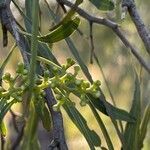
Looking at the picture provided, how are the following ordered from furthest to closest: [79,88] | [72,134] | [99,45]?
1. [72,134]
2. [99,45]
3. [79,88]

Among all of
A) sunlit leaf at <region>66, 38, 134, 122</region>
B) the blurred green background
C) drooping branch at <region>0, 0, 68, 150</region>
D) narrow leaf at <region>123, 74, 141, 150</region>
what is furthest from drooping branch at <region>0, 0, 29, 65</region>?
the blurred green background

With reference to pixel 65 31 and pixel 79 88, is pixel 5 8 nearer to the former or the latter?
pixel 65 31

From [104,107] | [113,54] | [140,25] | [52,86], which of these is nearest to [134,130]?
[104,107]

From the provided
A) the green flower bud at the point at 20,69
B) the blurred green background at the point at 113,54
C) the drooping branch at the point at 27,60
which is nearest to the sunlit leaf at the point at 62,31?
the drooping branch at the point at 27,60

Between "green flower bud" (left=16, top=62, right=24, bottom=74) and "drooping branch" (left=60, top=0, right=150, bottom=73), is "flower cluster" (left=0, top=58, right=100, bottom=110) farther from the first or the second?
"drooping branch" (left=60, top=0, right=150, bottom=73)

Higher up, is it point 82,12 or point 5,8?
point 82,12

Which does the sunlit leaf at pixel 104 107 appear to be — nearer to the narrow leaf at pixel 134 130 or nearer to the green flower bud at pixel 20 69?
the narrow leaf at pixel 134 130

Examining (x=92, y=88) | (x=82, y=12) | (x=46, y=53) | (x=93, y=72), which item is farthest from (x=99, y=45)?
(x=92, y=88)

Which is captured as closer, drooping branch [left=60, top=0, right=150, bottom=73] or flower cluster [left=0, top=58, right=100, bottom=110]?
flower cluster [left=0, top=58, right=100, bottom=110]
